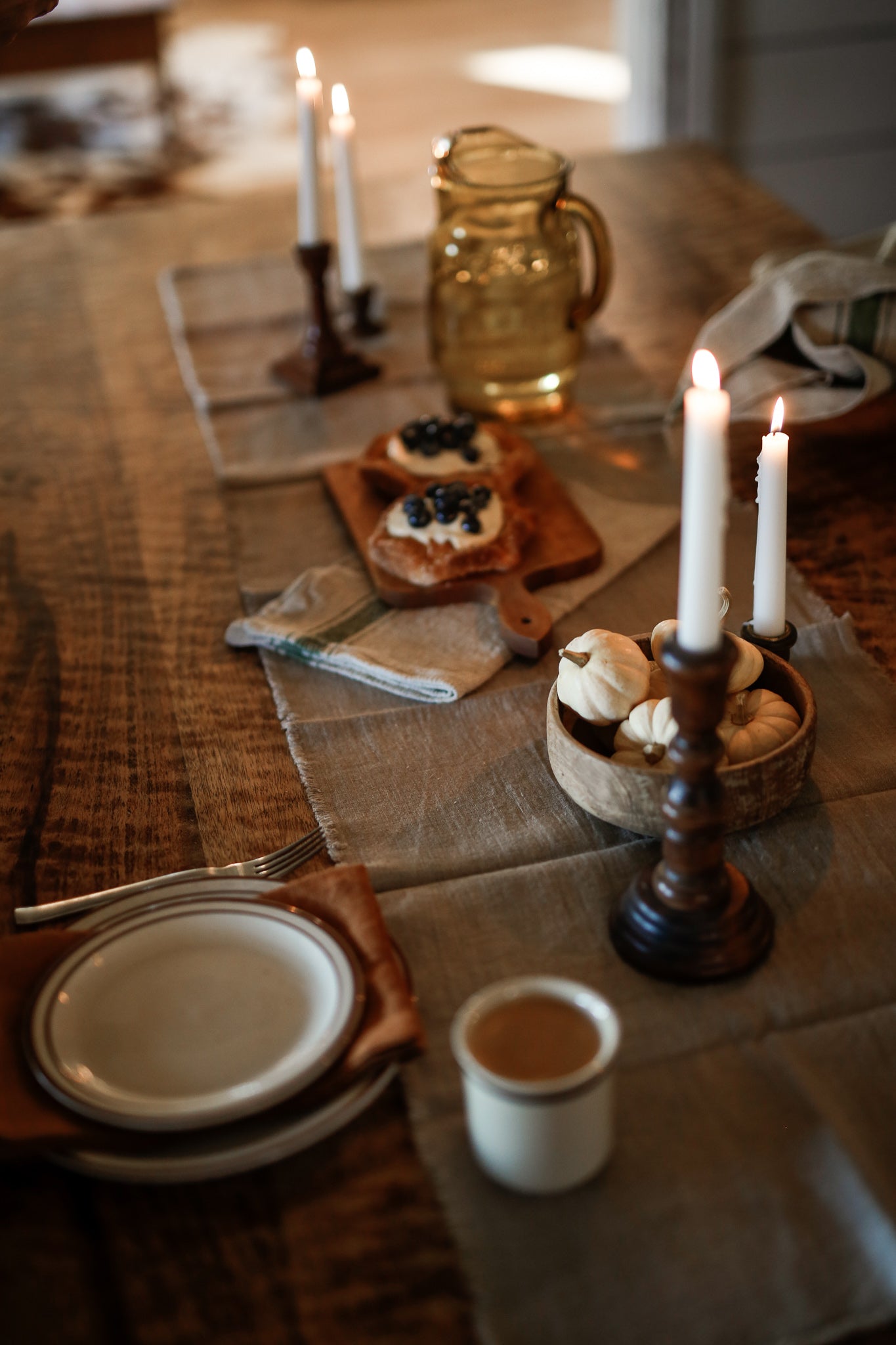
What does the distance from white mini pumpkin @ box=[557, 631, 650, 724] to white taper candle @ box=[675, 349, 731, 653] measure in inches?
6.0

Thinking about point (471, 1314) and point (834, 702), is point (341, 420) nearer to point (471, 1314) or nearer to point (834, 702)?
point (834, 702)

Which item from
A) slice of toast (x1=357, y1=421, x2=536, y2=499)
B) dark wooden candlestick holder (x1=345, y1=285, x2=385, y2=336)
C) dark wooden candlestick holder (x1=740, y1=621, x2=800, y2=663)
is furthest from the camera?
dark wooden candlestick holder (x1=345, y1=285, x2=385, y2=336)

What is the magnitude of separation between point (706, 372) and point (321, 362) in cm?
90

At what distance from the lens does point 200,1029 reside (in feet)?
2.18

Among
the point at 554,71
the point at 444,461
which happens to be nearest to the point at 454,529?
the point at 444,461

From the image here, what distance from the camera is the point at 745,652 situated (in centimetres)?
81

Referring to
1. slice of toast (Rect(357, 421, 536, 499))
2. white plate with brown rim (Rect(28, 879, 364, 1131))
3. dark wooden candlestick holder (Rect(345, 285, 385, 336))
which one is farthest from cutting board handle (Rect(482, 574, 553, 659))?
dark wooden candlestick holder (Rect(345, 285, 385, 336))

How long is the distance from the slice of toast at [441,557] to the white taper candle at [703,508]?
1.44 feet

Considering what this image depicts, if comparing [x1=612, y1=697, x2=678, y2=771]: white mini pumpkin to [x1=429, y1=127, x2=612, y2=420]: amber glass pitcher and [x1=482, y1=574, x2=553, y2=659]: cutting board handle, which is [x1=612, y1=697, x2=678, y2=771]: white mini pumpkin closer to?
[x1=482, y1=574, x2=553, y2=659]: cutting board handle

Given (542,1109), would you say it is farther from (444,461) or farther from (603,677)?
(444,461)

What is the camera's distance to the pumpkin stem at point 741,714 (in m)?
0.80

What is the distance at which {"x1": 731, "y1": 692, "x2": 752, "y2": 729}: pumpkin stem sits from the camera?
2.64 feet

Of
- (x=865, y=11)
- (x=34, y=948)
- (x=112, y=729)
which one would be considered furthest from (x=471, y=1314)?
(x=865, y=11)

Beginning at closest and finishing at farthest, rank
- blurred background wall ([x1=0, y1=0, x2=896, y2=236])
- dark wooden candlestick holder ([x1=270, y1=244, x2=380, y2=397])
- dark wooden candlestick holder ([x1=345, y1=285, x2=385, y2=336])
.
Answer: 1. dark wooden candlestick holder ([x1=270, y1=244, x2=380, y2=397])
2. dark wooden candlestick holder ([x1=345, y1=285, x2=385, y2=336])
3. blurred background wall ([x1=0, y1=0, x2=896, y2=236])
